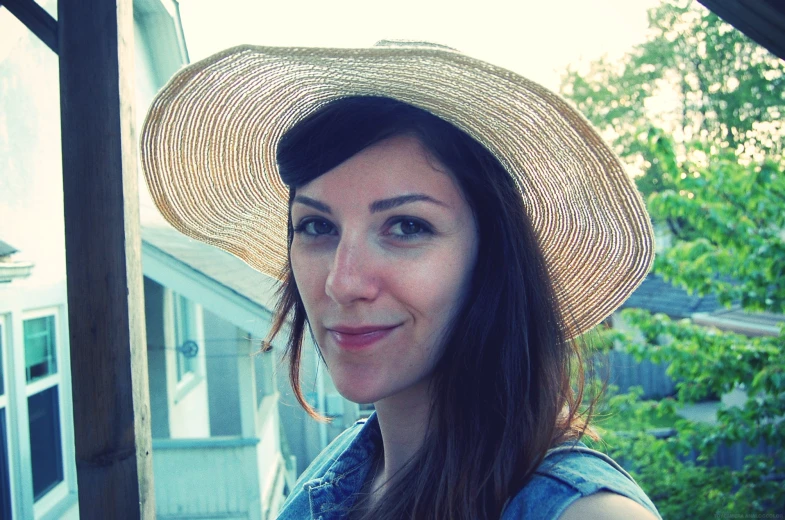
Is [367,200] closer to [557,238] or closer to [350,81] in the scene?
[350,81]

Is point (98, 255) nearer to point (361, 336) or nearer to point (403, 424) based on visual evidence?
point (361, 336)

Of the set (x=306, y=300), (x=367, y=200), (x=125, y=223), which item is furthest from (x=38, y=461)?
(x=367, y=200)

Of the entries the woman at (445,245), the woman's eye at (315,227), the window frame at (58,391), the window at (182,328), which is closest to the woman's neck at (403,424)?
the woman at (445,245)

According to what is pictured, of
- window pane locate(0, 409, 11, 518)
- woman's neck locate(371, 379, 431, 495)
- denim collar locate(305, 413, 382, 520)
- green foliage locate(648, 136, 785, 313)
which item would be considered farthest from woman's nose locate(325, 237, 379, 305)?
green foliage locate(648, 136, 785, 313)

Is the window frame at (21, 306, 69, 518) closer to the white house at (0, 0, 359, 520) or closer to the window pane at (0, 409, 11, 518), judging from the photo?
the white house at (0, 0, 359, 520)

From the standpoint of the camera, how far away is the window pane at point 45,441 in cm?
303

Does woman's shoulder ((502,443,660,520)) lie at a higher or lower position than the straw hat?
lower

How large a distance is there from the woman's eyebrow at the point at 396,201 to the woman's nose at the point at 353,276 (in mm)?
73

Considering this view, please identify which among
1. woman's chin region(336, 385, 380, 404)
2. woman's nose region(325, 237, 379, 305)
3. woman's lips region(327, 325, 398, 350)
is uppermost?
woman's nose region(325, 237, 379, 305)

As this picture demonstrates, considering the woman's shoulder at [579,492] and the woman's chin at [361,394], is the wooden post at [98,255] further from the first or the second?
the woman's shoulder at [579,492]

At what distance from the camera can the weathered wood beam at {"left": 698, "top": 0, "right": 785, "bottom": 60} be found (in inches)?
52.7

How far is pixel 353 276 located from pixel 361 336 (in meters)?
0.12

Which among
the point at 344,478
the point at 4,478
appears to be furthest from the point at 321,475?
the point at 4,478

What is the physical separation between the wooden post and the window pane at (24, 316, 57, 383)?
1.80 metres
